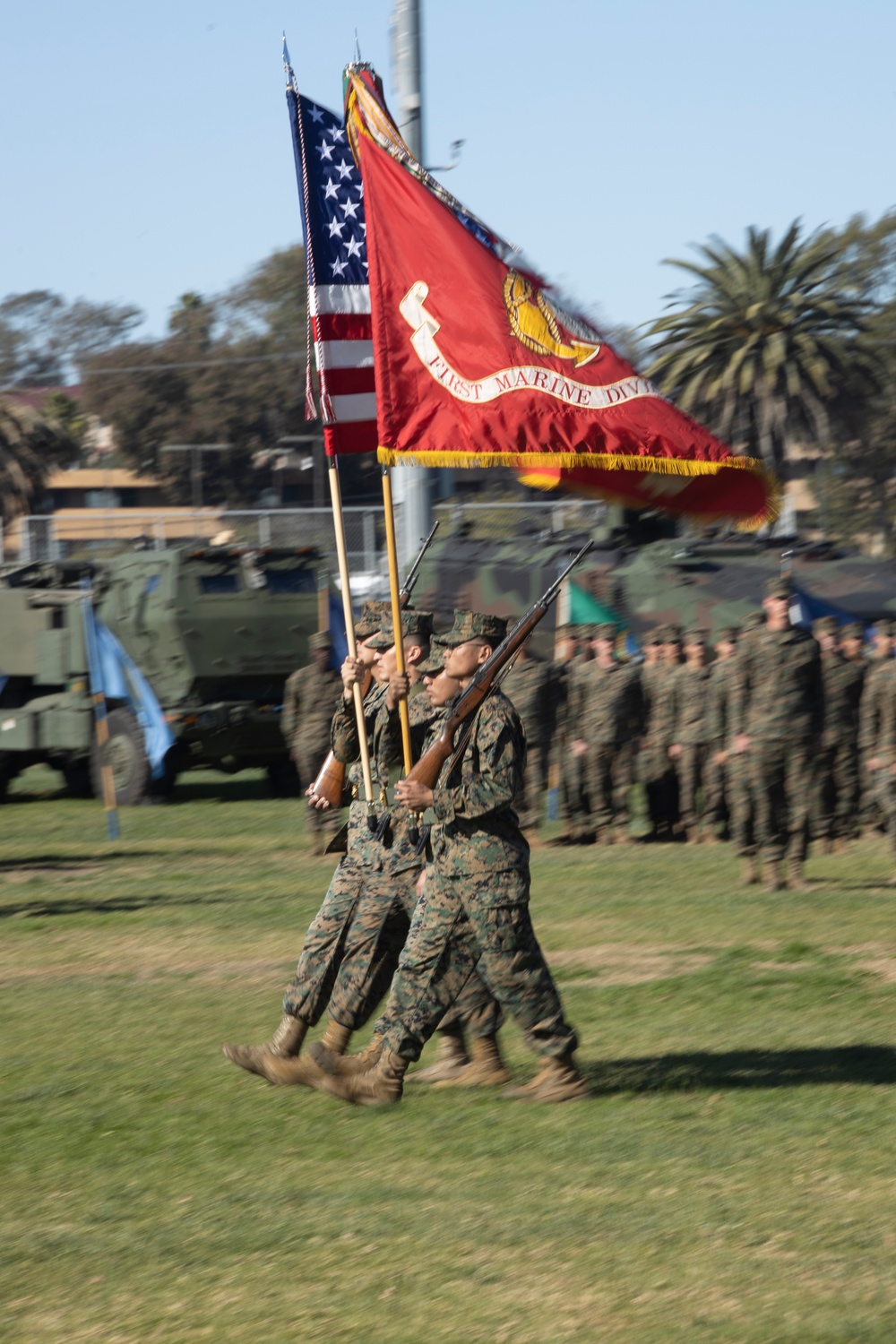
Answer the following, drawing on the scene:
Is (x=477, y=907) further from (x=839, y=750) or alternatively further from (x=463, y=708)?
(x=839, y=750)

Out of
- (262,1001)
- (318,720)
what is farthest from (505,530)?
(262,1001)

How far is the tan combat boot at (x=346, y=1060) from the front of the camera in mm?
7430

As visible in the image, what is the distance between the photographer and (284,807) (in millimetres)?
19469

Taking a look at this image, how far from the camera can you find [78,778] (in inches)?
844

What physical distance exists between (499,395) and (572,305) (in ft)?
2.18

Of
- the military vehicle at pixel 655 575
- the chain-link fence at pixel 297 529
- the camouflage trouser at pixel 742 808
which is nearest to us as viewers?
the camouflage trouser at pixel 742 808

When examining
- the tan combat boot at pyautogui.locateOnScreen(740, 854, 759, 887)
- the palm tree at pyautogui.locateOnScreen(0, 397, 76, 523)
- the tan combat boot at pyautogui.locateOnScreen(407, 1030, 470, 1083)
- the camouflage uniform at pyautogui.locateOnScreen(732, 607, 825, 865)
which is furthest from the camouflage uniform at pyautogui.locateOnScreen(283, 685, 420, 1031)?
the palm tree at pyautogui.locateOnScreen(0, 397, 76, 523)

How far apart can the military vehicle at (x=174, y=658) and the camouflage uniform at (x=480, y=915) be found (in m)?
12.4

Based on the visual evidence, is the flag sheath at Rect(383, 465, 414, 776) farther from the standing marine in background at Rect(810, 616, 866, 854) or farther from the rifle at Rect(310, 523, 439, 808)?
the standing marine in background at Rect(810, 616, 866, 854)

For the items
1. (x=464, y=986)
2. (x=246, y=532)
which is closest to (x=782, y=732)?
(x=464, y=986)

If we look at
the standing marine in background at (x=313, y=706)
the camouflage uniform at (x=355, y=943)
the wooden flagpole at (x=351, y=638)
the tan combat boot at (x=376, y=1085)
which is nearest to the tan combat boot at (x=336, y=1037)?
the camouflage uniform at (x=355, y=943)

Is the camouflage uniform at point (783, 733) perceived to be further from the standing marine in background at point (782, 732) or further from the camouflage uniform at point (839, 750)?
the camouflage uniform at point (839, 750)

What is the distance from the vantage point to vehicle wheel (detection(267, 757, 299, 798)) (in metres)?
20.9

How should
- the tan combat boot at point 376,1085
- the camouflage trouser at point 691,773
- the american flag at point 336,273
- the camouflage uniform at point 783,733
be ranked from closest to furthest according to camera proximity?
the tan combat boot at point 376,1085, the american flag at point 336,273, the camouflage uniform at point 783,733, the camouflage trouser at point 691,773
